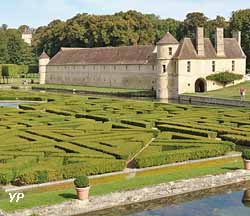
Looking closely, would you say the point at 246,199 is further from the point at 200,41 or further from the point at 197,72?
the point at 200,41

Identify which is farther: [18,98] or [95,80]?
[95,80]

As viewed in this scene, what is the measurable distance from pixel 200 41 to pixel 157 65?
5.50m

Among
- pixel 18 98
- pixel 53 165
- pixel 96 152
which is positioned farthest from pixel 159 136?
pixel 18 98

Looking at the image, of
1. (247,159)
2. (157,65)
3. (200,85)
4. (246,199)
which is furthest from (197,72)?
(246,199)

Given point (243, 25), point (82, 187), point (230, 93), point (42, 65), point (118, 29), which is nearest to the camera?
point (82, 187)

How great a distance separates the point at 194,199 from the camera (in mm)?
15125

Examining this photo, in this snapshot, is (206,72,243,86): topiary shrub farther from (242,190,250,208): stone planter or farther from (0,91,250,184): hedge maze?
(242,190,250,208): stone planter

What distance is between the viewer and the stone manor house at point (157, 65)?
54.5 metres

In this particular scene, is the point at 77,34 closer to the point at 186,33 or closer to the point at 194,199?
the point at 186,33

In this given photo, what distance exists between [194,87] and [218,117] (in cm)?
2582

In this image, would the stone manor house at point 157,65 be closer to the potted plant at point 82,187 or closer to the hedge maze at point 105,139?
the hedge maze at point 105,139

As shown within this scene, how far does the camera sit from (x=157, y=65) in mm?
55094

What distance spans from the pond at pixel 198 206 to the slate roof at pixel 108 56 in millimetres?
47762

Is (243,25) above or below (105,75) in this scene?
above
